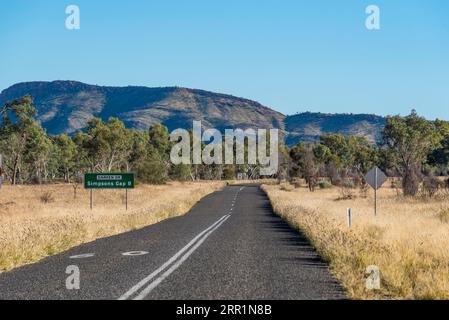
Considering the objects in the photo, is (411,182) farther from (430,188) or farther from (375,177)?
(375,177)

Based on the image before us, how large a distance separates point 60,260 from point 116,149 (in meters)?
73.6

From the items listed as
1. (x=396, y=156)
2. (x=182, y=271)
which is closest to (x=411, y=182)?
(x=182, y=271)

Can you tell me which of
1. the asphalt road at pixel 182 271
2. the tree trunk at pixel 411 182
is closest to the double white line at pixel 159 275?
the asphalt road at pixel 182 271

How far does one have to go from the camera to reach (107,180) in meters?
30.4

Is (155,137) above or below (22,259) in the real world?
above

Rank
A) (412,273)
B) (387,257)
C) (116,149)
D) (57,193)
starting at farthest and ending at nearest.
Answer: (116,149)
(57,193)
(387,257)
(412,273)

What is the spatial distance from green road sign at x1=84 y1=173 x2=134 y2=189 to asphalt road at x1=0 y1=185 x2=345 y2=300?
1369 cm

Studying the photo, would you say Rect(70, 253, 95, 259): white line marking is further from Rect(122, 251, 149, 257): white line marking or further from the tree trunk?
the tree trunk

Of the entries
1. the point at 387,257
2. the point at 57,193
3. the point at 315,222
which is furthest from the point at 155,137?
the point at 387,257

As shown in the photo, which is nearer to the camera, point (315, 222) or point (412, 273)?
point (412, 273)

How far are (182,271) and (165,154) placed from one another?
101 meters
